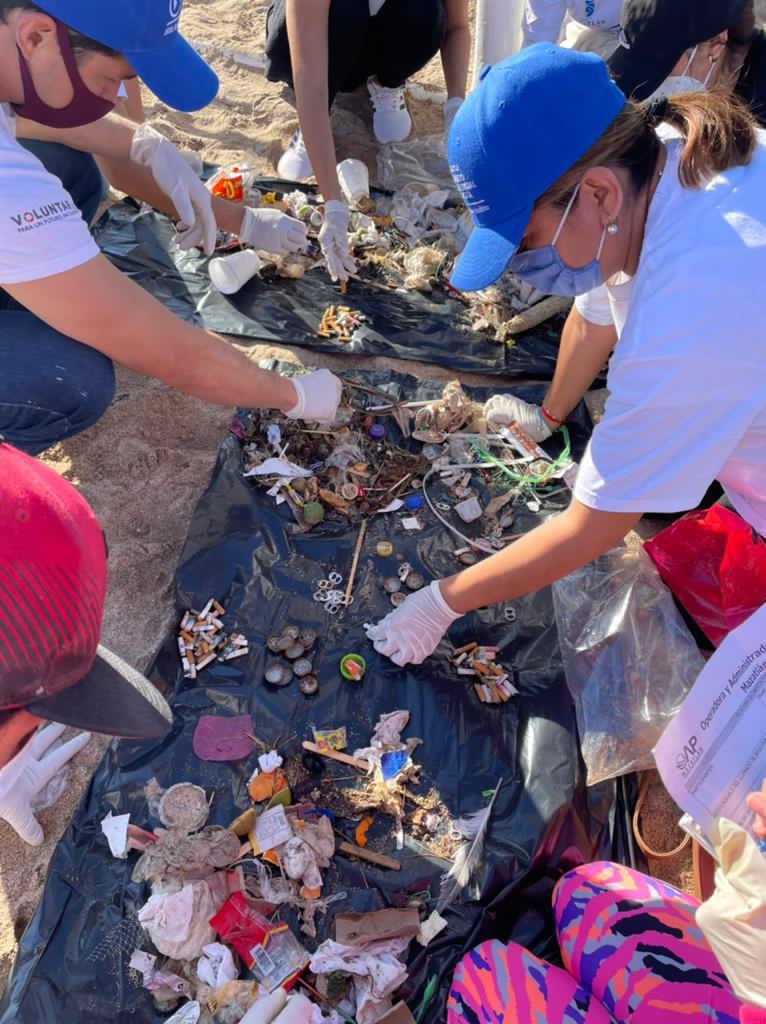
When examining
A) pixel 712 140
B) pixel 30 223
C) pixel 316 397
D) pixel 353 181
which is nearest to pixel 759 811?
pixel 712 140

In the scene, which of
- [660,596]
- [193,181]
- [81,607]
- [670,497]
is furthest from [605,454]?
[193,181]

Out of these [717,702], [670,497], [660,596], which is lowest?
[660,596]

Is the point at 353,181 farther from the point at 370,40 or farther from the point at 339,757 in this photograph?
the point at 339,757

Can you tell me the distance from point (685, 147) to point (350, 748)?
176cm

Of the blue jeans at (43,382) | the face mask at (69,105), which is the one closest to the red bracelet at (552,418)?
the blue jeans at (43,382)

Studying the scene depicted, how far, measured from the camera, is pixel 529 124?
148cm

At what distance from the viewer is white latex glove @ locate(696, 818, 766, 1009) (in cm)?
134

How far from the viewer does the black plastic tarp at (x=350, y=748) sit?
1.84 m

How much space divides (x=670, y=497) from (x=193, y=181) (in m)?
2.36

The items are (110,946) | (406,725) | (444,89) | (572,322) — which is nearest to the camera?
(110,946)

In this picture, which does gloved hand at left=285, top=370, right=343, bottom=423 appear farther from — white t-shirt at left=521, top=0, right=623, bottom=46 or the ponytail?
white t-shirt at left=521, top=0, right=623, bottom=46

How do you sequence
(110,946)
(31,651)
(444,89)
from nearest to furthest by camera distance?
(31,651) → (110,946) → (444,89)

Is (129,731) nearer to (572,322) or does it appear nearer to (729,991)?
(729,991)

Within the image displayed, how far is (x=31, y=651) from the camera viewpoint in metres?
1.25
